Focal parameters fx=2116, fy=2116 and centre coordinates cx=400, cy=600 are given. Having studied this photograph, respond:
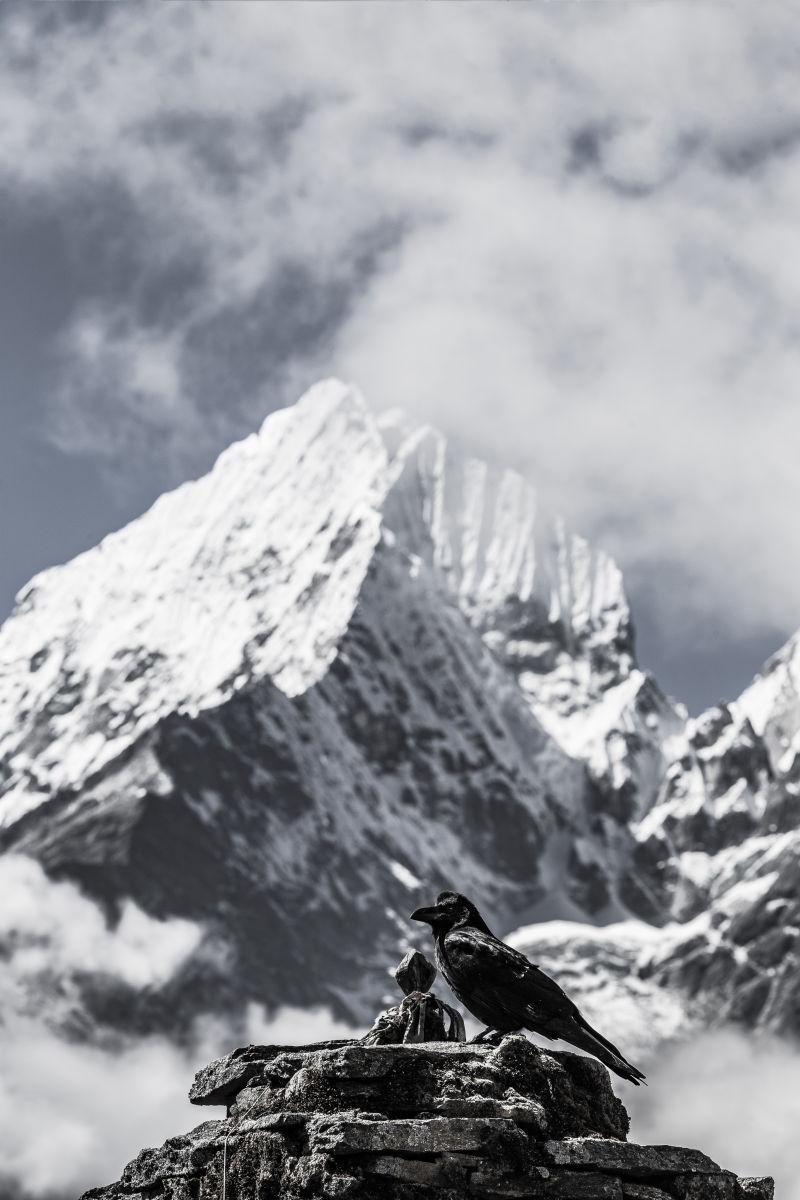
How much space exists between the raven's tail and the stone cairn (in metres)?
0.27

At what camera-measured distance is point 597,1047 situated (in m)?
22.9

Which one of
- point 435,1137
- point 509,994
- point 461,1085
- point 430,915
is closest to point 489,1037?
point 509,994

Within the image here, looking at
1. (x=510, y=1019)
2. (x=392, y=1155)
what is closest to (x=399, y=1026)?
(x=510, y=1019)

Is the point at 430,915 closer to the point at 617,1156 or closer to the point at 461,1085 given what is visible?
the point at 461,1085

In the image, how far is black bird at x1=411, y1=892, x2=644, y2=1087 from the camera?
23.2m

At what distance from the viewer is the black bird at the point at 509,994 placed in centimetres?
2324

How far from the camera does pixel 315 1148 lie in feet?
70.9

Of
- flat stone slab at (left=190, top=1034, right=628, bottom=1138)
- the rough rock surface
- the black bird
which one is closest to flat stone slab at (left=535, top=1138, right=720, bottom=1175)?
the rough rock surface

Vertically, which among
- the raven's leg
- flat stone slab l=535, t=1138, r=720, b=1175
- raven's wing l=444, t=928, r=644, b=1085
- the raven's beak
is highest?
the raven's beak

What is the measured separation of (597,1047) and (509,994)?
1299 millimetres

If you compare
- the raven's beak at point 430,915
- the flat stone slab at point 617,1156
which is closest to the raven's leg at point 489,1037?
the flat stone slab at point 617,1156

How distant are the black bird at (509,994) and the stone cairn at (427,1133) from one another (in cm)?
36

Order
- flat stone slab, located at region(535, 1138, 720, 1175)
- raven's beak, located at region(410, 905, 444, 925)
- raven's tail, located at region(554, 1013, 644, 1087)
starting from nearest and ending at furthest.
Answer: flat stone slab, located at region(535, 1138, 720, 1175) → raven's tail, located at region(554, 1013, 644, 1087) → raven's beak, located at region(410, 905, 444, 925)

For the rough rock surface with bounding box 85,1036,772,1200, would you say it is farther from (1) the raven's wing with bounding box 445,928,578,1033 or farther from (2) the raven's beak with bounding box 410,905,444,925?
(2) the raven's beak with bounding box 410,905,444,925
